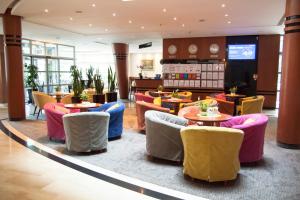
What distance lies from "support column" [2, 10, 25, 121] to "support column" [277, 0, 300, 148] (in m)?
7.31

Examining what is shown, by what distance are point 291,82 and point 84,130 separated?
13.7 ft

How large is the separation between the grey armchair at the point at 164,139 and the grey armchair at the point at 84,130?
991 mm

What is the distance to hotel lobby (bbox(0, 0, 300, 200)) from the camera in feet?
11.8

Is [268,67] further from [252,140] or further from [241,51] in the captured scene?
[252,140]

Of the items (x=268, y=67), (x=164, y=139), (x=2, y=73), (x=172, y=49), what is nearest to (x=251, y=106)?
(x=164, y=139)

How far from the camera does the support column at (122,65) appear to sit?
47.5 ft

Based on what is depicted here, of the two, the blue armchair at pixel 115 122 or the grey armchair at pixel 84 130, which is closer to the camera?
the grey armchair at pixel 84 130

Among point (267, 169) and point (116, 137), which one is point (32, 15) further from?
→ point (267, 169)

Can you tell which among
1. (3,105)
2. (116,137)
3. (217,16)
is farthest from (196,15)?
(3,105)

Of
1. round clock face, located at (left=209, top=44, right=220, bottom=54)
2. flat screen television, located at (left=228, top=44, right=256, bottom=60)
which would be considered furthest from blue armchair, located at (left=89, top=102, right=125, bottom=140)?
flat screen television, located at (left=228, top=44, right=256, bottom=60)

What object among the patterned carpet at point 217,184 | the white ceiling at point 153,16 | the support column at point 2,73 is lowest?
the patterned carpet at point 217,184

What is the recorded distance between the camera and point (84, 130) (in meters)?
4.86

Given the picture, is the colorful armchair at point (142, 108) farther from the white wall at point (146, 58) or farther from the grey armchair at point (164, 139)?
the white wall at point (146, 58)

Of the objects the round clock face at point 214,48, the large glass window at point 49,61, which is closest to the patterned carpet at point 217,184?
the round clock face at point 214,48
